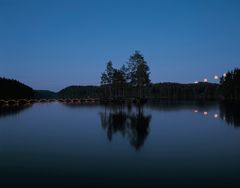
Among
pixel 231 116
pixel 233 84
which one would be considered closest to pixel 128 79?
pixel 233 84

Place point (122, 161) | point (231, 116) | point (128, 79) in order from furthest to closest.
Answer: point (128, 79) < point (231, 116) < point (122, 161)

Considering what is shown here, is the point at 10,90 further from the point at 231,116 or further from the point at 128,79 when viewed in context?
the point at 231,116

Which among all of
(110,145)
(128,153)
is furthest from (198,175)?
(110,145)

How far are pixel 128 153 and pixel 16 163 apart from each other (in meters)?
5.43

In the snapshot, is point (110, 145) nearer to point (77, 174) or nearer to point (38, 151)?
point (38, 151)

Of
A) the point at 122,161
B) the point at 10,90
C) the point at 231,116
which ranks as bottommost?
the point at 122,161

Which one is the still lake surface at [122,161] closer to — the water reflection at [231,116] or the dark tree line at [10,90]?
the water reflection at [231,116]

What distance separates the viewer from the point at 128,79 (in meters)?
117

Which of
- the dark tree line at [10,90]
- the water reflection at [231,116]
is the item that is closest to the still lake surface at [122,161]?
the water reflection at [231,116]

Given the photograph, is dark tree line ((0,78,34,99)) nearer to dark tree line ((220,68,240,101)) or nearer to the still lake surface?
dark tree line ((220,68,240,101))

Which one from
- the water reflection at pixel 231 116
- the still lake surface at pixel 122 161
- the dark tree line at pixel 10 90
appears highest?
the dark tree line at pixel 10 90

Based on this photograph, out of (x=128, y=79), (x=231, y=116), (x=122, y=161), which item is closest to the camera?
(x=122, y=161)

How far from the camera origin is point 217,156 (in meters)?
15.0

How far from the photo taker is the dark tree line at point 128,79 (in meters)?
109
